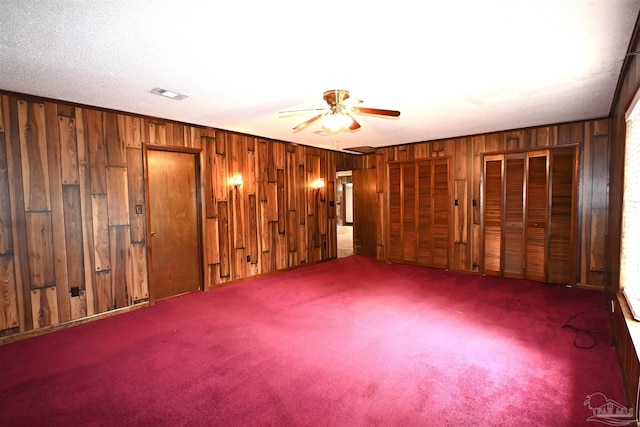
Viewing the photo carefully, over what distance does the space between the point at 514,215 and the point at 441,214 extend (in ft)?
4.03

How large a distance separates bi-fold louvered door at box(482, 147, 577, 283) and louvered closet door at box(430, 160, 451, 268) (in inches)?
26.0

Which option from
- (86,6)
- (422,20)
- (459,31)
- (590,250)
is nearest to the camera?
(86,6)

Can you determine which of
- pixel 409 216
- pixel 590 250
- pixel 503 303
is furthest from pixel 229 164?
pixel 590 250

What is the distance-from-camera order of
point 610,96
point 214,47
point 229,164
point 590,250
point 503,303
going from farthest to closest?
point 229,164 < point 590,250 < point 503,303 < point 610,96 < point 214,47

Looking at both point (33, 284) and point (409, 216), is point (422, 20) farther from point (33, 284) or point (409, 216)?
point (409, 216)

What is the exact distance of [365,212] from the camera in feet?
25.0

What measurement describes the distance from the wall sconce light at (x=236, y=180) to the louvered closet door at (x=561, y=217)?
5.04 metres

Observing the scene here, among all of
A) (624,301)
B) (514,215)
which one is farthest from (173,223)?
(514,215)

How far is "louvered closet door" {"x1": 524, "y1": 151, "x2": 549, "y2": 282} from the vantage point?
16.7 feet

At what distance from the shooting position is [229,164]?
17.2 ft

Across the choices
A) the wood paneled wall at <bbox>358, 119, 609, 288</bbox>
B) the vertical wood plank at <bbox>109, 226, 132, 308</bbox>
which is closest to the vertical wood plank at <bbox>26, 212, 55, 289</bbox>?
the vertical wood plank at <bbox>109, 226, 132, 308</bbox>

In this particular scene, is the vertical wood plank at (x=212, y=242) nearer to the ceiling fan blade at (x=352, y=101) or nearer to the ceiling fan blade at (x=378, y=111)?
the ceiling fan blade at (x=352, y=101)

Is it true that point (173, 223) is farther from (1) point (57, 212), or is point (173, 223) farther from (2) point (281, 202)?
(2) point (281, 202)

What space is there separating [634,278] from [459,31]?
2.29 m
